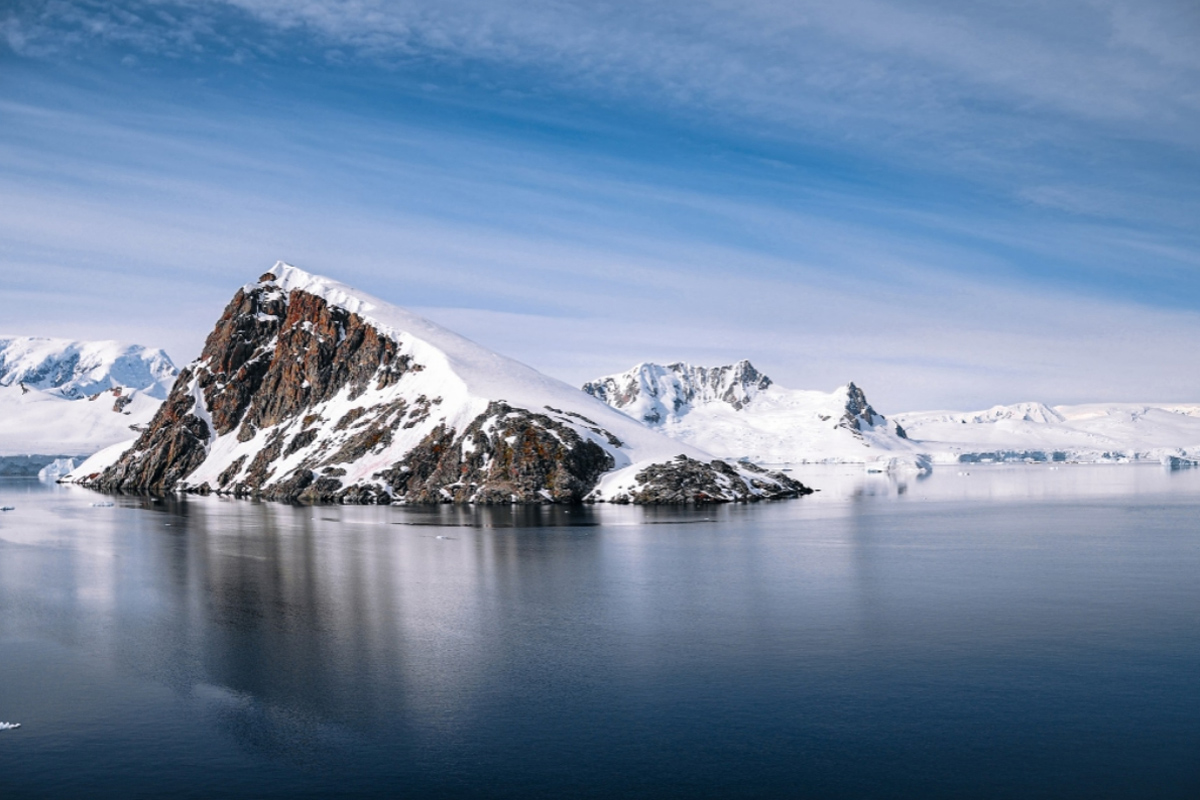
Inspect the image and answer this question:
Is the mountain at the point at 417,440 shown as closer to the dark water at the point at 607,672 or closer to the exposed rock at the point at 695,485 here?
the exposed rock at the point at 695,485

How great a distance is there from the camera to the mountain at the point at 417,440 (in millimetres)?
132875

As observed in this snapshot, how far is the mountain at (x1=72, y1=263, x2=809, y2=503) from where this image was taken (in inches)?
5231

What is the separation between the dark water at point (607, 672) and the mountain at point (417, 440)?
61937mm

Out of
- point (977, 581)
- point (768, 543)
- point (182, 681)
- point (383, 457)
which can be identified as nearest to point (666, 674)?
point (182, 681)

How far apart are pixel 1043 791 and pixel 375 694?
66.7 feet

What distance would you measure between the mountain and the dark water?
61937 millimetres

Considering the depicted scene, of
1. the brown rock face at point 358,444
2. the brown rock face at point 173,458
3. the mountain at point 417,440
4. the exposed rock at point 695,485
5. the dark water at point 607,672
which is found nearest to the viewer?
the dark water at point 607,672

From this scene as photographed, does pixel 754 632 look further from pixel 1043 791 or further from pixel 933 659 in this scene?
pixel 1043 791

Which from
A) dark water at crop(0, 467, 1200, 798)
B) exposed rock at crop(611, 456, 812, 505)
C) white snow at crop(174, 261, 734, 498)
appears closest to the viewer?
dark water at crop(0, 467, 1200, 798)

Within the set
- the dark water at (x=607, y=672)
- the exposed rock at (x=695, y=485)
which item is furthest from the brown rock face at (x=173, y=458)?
the dark water at (x=607, y=672)

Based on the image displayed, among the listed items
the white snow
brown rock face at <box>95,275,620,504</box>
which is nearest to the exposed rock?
the white snow

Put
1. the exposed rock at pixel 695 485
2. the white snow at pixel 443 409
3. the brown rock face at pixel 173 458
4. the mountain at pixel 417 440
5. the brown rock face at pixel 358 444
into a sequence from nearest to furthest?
the exposed rock at pixel 695 485
the mountain at pixel 417 440
the brown rock face at pixel 358 444
the white snow at pixel 443 409
the brown rock face at pixel 173 458

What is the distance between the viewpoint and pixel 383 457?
146 m

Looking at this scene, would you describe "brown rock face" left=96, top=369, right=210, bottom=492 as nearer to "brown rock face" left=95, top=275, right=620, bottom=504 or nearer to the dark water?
"brown rock face" left=95, top=275, right=620, bottom=504
